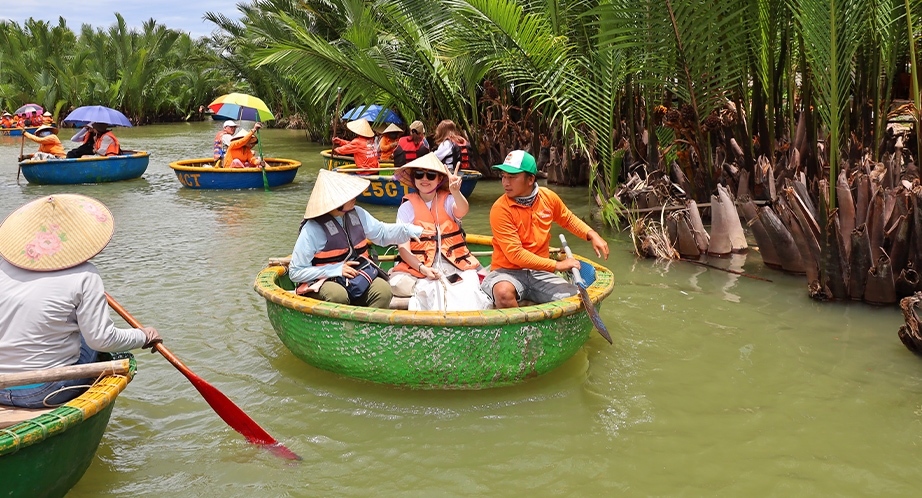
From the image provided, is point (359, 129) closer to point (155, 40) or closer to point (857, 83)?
point (857, 83)

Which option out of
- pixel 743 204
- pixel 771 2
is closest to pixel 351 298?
pixel 743 204

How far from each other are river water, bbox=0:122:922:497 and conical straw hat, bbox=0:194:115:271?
3.56ft

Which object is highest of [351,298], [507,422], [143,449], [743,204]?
[743,204]

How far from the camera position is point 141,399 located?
4.60m

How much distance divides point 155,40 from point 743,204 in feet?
114

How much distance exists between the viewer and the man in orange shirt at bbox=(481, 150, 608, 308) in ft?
15.6

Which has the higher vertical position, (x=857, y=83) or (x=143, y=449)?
(x=857, y=83)

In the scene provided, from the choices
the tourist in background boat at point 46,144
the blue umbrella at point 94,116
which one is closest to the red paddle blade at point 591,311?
the blue umbrella at point 94,116

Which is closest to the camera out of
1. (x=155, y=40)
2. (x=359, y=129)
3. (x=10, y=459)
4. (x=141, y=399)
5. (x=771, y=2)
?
(x=10, y=459)

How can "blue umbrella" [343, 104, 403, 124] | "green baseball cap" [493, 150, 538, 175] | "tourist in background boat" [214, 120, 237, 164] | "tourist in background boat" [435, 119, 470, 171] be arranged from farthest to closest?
1. "blue umbrella" [343, 104, 403, 124]
2. "tourist in background boat" [214, 120, 237, 164]
3. "tourist in background boat" [435, 119, 470, 171]
4. "green baseball cap" [493, 150, 538, 175]

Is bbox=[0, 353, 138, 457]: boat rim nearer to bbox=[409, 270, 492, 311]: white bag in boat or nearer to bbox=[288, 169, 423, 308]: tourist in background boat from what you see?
bbox=[288, 169, 423, 308]: tourist in background boat

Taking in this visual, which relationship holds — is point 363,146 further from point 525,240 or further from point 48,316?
point 48,316

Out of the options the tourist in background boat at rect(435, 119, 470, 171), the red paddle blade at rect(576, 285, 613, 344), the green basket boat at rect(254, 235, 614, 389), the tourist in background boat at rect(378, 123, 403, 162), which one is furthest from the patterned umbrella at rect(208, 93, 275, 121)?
the red paddle blade at rect(576, 285, 613, 344)

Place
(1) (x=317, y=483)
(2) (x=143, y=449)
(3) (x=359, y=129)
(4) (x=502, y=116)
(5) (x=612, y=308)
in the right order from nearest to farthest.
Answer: (1) (x=317, y=483)
(2) (x=143, y=449)
(5) (x=612, y=308)
(3) (x=359, y=129)
(4) (x=502, y=116)
